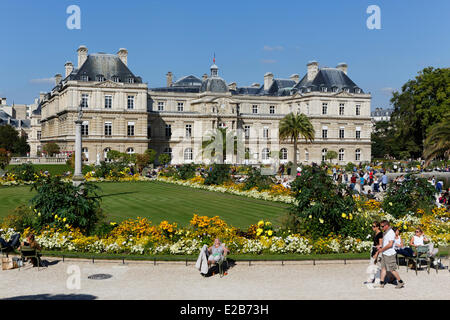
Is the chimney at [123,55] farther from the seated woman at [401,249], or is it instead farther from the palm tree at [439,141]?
the seated woman at [401,249]

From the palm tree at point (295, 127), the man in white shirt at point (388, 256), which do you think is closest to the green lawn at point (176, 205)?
the man in white shirt at point (388, 256)

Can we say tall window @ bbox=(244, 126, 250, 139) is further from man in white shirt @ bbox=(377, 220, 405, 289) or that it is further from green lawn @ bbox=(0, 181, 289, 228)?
man in white shirt @ bbox=(377, 220, 405, 289)


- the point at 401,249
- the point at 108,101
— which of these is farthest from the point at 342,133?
the point at 401,249

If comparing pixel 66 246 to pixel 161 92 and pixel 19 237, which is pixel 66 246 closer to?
pixel 19 237

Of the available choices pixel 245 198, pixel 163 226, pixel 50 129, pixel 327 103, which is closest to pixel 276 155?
pixel 327 103

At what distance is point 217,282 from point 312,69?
72.3 metres

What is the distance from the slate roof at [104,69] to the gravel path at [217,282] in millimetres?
56051

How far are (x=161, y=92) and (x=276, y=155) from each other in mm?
21706

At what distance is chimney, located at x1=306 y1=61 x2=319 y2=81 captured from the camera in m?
81.0

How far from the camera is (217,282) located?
12.9 m

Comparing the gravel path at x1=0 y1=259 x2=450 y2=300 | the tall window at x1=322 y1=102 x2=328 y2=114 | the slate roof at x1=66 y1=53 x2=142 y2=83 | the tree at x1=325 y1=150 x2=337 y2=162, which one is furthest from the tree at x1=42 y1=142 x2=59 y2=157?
the gravel path at x1=0 y1=259 x2=450 y2=300

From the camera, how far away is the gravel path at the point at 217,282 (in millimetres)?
11586

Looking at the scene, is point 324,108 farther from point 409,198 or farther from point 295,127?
point 409,198

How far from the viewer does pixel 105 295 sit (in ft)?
37.6
